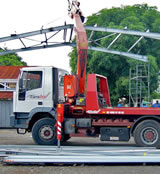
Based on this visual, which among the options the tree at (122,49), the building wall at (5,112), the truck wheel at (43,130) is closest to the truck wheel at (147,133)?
the truck wheel at (43,130)

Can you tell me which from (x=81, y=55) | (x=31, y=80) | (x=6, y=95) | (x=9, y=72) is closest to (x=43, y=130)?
(x=31, y=80)

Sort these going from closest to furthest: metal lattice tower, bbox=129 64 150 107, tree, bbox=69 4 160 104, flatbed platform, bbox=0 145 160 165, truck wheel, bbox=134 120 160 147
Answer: flatbed platform, bbox=0 145 160 165 → truck wheel, bbox=134 120 160 147 → metal lattice tower, bbox=129 64 150 107 → tree, bbox=69 4 160 104

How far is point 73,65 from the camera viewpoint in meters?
36.1

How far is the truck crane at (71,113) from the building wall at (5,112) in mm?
11936

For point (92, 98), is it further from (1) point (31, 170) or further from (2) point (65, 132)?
(1) point (31, 170)

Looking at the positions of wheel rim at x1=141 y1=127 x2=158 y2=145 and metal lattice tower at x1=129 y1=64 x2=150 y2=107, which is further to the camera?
metal lattice tower at x1=129 y1=64 x2=150 y2=107

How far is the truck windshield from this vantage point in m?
14.0

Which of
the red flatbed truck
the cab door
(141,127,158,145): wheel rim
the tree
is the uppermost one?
the tree

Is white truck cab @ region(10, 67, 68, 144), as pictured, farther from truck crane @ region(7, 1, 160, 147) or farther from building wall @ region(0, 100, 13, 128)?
building wall @ region(0, 100, 13, 128)

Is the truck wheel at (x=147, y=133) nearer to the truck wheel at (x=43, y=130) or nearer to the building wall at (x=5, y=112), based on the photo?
the truck wheel at (x=43, y=130)

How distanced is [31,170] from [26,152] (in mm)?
992

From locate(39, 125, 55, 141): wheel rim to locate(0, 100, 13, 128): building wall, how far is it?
12.6 meters

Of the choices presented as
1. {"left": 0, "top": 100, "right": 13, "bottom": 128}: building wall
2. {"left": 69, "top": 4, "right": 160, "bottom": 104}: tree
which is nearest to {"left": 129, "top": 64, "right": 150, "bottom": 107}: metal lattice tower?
{"left": 69, "top": 4, "right": 160, "bottom": 104}: tree

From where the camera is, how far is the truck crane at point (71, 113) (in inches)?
507
